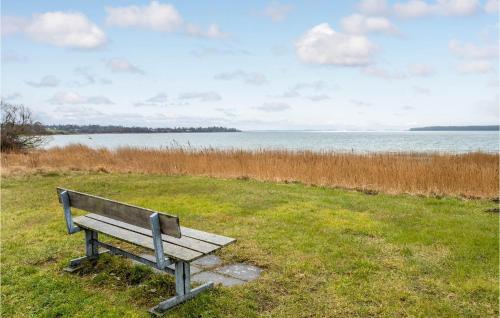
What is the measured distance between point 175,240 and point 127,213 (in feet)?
1.78

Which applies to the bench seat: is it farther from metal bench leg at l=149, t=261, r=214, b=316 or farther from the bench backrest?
the bench backrest

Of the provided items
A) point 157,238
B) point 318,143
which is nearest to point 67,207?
point 157,238

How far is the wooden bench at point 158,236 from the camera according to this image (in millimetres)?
3111

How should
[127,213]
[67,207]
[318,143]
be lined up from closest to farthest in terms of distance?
[127,213], [67,207], [318,143]

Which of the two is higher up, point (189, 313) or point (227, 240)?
Result: point (227, 240)

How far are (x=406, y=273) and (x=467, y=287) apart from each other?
1.88 ft

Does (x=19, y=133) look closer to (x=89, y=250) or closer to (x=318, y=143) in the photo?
(x=89, y=250)

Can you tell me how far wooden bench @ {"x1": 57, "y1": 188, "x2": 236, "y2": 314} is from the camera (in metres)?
3.11

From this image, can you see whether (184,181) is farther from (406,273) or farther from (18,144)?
(18,144)

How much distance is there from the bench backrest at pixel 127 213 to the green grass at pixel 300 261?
2.44 feet

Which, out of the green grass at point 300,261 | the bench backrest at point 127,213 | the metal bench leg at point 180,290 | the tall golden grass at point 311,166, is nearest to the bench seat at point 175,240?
the metal bench leg at point 180,290

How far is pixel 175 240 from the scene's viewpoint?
3627 millimetres

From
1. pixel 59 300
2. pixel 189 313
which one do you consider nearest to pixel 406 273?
pixel 189 313

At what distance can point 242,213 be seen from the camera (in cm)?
691
